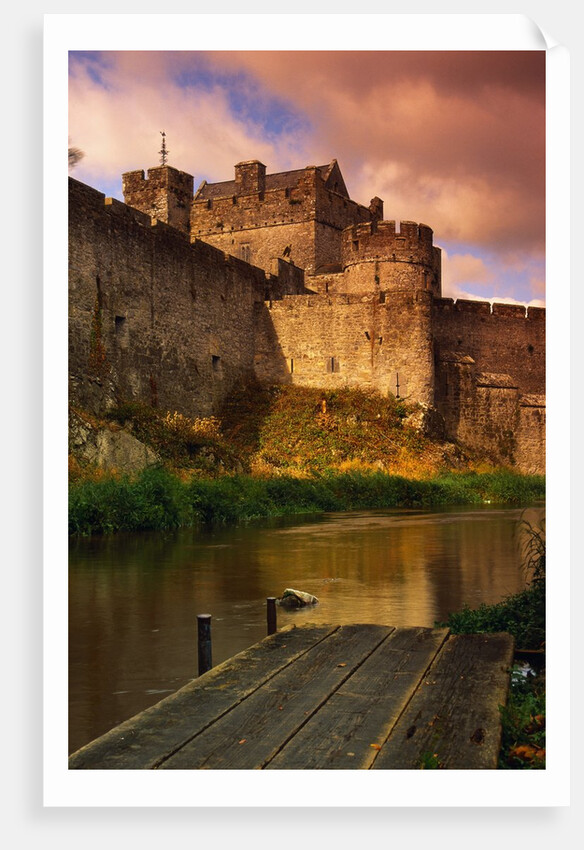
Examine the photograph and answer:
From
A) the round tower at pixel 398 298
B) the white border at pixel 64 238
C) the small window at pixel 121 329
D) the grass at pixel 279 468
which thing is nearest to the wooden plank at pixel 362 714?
the white border at pixel 64 238

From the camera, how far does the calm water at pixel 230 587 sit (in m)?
5.71

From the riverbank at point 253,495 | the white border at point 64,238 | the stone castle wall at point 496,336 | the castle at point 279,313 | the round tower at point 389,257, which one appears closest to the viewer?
the white border at point 64,238

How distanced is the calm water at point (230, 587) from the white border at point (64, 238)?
1.95 feet

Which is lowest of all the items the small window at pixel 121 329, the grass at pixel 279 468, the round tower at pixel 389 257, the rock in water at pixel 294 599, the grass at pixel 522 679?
the rock in water at pixel 294 599

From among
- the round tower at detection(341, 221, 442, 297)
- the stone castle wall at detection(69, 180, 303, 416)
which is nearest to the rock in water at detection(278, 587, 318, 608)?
the stone castle wall at detection(69, 180, 303, 416)

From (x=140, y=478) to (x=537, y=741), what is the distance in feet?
36.4

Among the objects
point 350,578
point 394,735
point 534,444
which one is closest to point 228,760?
point 394,735

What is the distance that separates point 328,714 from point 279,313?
24.5 meters

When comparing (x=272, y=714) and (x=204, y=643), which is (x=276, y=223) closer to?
(x=204, y=643)

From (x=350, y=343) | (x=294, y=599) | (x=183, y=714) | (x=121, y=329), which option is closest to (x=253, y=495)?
(x=121, y=329)

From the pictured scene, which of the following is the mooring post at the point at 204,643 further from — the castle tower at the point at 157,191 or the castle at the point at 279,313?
the castle tower at the point at 157,191

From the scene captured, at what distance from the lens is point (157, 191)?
35.1m

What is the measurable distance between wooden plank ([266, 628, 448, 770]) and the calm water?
126cm

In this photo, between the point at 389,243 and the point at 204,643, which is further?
the point at 389,243
